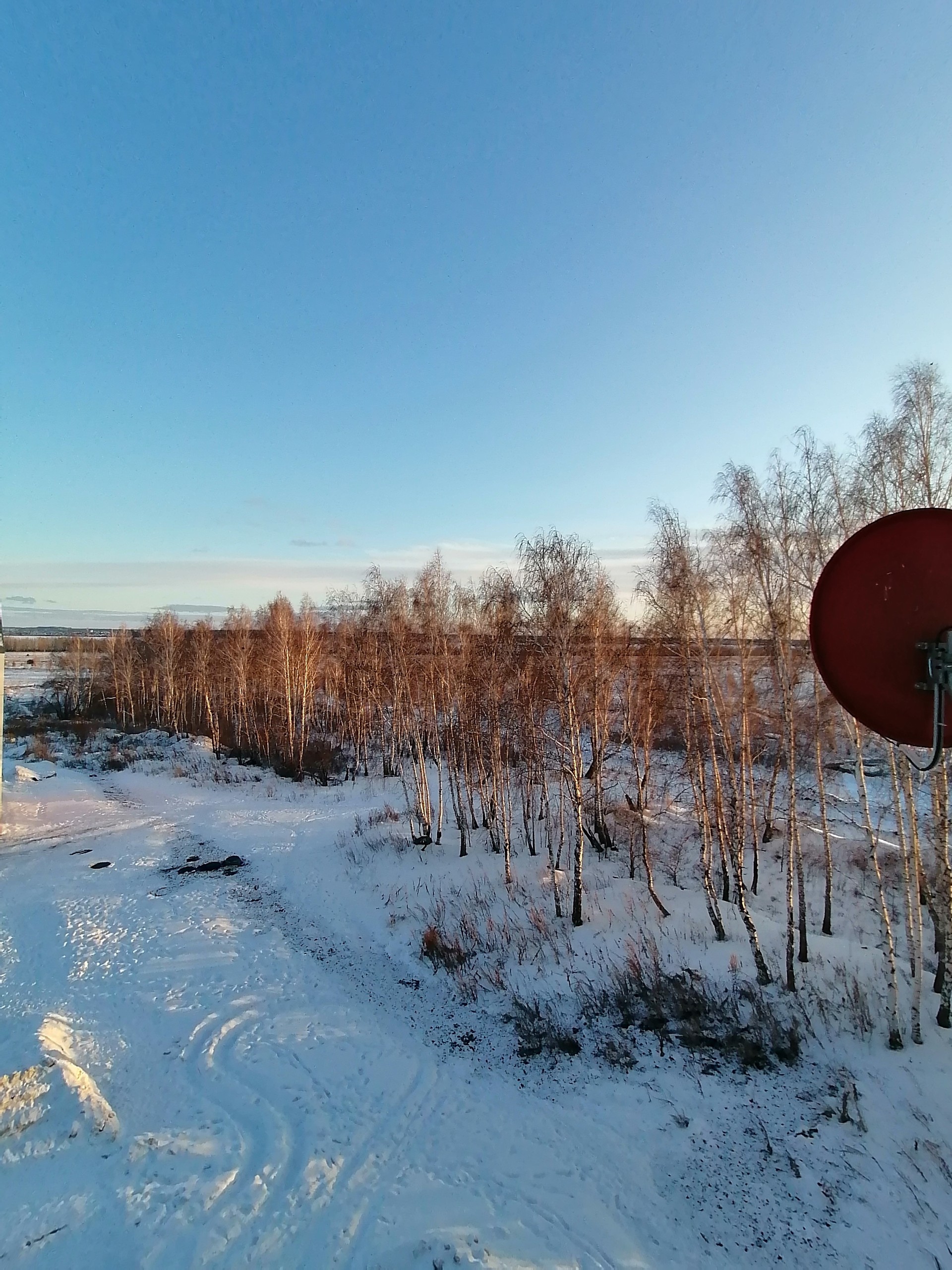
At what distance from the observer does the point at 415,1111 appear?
23.6 ft

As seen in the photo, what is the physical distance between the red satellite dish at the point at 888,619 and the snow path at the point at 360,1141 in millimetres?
5816

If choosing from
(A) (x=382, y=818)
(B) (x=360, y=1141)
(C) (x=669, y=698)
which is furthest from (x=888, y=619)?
(A) (x=382, y=818)

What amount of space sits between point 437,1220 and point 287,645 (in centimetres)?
2866

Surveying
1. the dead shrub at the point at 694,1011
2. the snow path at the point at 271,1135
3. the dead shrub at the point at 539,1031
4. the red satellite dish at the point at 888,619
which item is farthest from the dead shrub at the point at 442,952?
the red satellite dish at the point at 888,619

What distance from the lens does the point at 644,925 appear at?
1191 cm

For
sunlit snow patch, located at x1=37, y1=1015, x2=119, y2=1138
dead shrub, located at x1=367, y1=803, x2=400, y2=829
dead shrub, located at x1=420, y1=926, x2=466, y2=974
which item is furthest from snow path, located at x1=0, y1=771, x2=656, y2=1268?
dead shrub, located at x1=367, y1=803, x2=400, y2=829

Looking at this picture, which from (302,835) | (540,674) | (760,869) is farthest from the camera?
(302,835)

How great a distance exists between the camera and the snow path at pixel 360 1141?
5156mm

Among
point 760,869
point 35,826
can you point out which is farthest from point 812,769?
point 35,826

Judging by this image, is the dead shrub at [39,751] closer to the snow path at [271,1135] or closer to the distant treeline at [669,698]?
the distant treeline at [669,698]

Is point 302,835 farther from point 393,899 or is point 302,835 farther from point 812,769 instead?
point 812,769

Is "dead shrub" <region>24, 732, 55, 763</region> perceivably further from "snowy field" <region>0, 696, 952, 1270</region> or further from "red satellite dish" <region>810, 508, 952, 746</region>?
"red satellite dish" <region>810, 508, 952, 746</region>

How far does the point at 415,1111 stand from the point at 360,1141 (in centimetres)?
82

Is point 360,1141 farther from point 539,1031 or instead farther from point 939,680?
point 939,680
